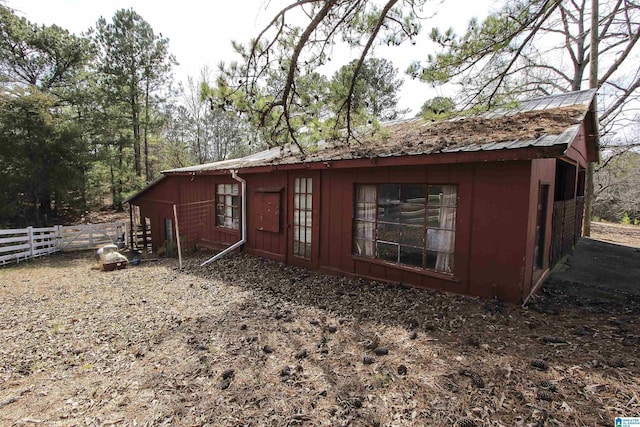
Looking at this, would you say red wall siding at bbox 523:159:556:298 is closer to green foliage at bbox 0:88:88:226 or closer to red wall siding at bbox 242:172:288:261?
red wall siding at bbox 242:172:288:261

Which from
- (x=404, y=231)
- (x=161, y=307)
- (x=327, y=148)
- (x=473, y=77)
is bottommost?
(x=161, y=307)

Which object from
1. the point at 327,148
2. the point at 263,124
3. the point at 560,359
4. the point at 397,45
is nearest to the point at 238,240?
the point at 327,148

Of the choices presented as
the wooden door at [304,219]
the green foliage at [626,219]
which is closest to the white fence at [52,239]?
the wooden door at [304,219]

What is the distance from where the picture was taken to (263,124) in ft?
16.2

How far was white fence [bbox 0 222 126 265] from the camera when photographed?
1054 cm

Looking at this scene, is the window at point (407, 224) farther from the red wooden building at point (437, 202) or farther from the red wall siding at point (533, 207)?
the red wall siding at point (533, 207)

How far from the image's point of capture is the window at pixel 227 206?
870 cm

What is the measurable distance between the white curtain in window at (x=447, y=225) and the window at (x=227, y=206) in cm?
560

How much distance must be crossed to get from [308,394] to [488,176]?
355 cm

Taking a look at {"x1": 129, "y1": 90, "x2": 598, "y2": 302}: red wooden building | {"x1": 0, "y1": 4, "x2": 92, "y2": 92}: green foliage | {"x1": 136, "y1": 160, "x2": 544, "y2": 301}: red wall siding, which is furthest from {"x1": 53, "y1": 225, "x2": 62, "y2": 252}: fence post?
{"x1": 136, "y1": 160, "x2": 544, "y2": 301}: red wall siding

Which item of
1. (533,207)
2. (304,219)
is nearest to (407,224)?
(533,207)

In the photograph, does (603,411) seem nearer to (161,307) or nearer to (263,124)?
(263,124)

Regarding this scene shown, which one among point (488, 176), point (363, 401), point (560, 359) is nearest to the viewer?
point (363, 401)

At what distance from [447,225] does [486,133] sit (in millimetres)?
1581
